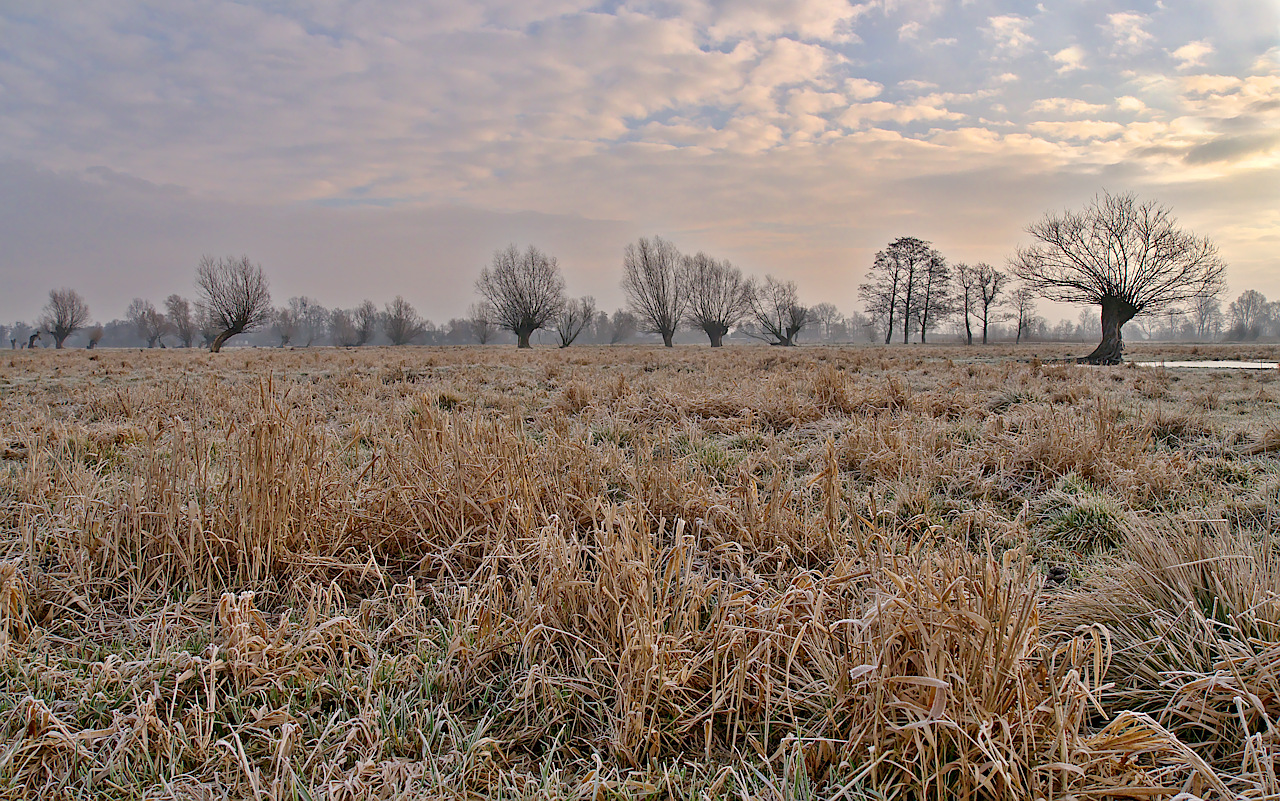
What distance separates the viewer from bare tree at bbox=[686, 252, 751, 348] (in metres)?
58.5

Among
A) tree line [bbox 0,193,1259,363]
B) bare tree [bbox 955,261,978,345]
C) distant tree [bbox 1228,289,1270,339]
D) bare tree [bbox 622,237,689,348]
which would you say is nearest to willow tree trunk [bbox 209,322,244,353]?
tree line [bbox 0,193,1259,363]

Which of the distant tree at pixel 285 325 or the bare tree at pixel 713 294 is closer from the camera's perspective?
the bare tree at pixel 713 294

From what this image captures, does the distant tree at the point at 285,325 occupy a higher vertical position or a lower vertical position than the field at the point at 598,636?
higher

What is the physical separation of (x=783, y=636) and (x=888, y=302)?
6319cm

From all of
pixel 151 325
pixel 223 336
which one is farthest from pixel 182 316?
pixel 223 336

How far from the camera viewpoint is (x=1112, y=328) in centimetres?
1927

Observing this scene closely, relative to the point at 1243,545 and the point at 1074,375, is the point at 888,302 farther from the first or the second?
the point at 1243,545

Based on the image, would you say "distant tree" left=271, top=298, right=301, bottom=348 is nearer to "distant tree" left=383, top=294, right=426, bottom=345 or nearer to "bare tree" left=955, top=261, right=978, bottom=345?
"distant tree" left=383, top=294, right=426, bottom=345

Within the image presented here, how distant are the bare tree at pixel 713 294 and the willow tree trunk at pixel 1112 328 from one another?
3891cm

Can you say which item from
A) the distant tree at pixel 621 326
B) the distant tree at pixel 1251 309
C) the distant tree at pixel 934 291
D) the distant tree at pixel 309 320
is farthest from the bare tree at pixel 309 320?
the distant tree at pixel 1251 309

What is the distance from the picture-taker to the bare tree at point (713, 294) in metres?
58.5

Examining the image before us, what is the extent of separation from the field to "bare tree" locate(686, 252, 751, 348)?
56.0m

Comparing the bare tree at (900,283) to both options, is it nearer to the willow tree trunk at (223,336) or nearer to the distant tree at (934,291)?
the distant tree at (934,291)

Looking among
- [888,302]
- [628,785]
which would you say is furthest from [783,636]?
[888,302]
